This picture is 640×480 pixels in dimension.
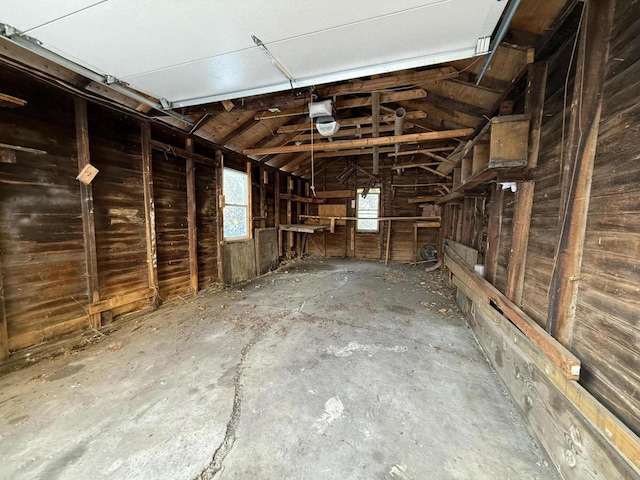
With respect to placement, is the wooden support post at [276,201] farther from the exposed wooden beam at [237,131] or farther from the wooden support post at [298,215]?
the exposed wooden beam at [237,131]

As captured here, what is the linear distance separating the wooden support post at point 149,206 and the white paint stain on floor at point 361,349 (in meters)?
2.68

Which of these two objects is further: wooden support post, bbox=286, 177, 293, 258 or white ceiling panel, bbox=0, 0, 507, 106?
wooden support post, bbox=286, 177, 293, 258

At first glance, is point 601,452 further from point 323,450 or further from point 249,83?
point 249,83

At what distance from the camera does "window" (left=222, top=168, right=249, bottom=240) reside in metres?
4.74

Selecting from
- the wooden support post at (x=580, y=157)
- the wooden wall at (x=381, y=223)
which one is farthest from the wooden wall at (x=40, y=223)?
the wooden wall at (x=381, y=223)

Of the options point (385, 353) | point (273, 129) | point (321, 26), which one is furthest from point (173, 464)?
point (273, 129)

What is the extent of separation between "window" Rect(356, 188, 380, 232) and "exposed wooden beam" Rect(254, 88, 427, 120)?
444cm

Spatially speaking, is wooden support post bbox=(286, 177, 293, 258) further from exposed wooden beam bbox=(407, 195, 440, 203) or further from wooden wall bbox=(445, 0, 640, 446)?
wooden wall bbox=(445, 0, 640, 446)

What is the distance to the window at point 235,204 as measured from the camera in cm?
474

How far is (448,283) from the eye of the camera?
4.88 metres

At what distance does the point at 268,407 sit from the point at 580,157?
242cm

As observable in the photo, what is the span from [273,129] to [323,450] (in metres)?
4.63

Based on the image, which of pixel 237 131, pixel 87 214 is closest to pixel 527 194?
pixel 237 131

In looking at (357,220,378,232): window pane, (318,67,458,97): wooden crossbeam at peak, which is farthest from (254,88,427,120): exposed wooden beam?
(357,220,378,232): window pane
